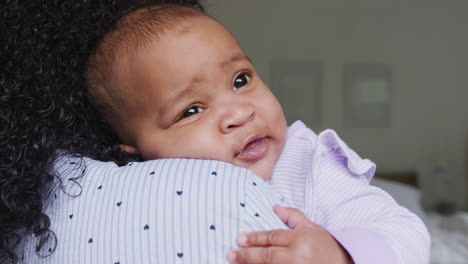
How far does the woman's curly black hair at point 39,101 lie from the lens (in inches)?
26.7

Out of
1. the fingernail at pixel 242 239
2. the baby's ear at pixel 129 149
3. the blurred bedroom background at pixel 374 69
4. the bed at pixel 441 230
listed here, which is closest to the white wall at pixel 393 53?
the blurred bedroom background at pixel 374 69

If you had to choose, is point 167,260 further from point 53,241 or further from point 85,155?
point 85,155

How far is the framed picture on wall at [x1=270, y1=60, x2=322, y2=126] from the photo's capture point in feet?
13.1

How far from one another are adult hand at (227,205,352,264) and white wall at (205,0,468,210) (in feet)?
11.1

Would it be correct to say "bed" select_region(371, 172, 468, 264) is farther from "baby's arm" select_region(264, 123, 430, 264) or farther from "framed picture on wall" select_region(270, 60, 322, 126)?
"baby's arm" select_region(264, 123, 430, 264)

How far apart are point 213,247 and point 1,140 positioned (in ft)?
1.19

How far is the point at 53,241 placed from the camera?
0.63m

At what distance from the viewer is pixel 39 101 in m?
0.74

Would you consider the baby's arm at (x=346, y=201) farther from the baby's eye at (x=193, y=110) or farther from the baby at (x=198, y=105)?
the baby's eye at (x=193, y=110)

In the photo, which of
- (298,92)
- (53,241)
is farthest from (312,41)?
(53,241)

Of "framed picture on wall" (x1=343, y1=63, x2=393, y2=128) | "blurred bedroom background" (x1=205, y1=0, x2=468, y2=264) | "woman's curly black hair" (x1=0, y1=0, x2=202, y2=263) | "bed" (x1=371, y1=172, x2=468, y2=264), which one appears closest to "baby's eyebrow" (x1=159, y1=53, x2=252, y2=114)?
"woman's curly black hair" (x1=0, y1=0, x2=202, y2=263)

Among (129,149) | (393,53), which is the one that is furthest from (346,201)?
(393,53)

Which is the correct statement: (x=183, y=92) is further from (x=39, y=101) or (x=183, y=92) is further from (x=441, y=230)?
(x=441, y=230)

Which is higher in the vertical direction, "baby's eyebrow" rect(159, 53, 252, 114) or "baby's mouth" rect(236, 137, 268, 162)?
"baby's eyebrow" rect(159, 53, 252, 114)
